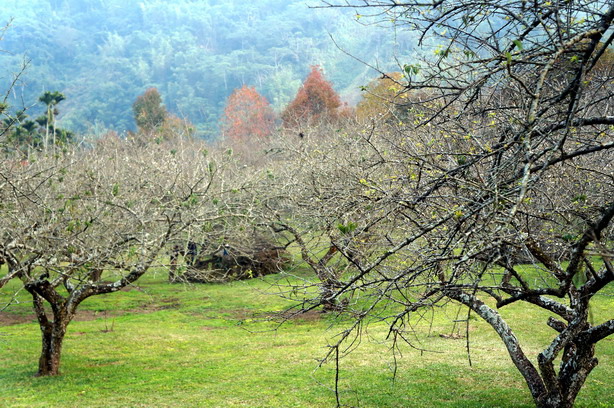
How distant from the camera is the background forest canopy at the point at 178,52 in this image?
79875mm

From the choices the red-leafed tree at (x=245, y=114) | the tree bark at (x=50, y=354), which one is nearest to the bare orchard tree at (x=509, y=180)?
the tree bark at (x=50, y=354)

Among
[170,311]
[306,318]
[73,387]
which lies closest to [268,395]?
[73,387]

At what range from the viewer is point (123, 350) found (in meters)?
14.5

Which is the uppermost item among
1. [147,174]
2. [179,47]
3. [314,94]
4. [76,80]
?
[179,47]

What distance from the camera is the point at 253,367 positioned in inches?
482

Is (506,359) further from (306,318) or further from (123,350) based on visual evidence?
(123,350)

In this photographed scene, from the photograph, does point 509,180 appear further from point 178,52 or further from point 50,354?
point 178,52

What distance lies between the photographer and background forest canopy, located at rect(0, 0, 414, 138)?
79.9m

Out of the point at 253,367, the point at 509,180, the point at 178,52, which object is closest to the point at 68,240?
the point at 253,367

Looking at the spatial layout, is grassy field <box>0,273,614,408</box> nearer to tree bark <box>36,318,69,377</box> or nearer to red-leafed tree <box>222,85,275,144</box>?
tree bark <box>36,318,69,377</box>

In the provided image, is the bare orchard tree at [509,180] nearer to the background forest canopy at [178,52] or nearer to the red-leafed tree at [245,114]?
the red-leafed tree at [245,114]

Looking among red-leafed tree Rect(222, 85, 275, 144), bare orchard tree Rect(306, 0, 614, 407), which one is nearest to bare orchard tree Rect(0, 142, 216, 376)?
bare orchard tree Rect(306, 0, 614, 407)

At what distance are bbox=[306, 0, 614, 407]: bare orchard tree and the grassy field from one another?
152 centimetres

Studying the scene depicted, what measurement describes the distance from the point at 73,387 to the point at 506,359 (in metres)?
8.73
